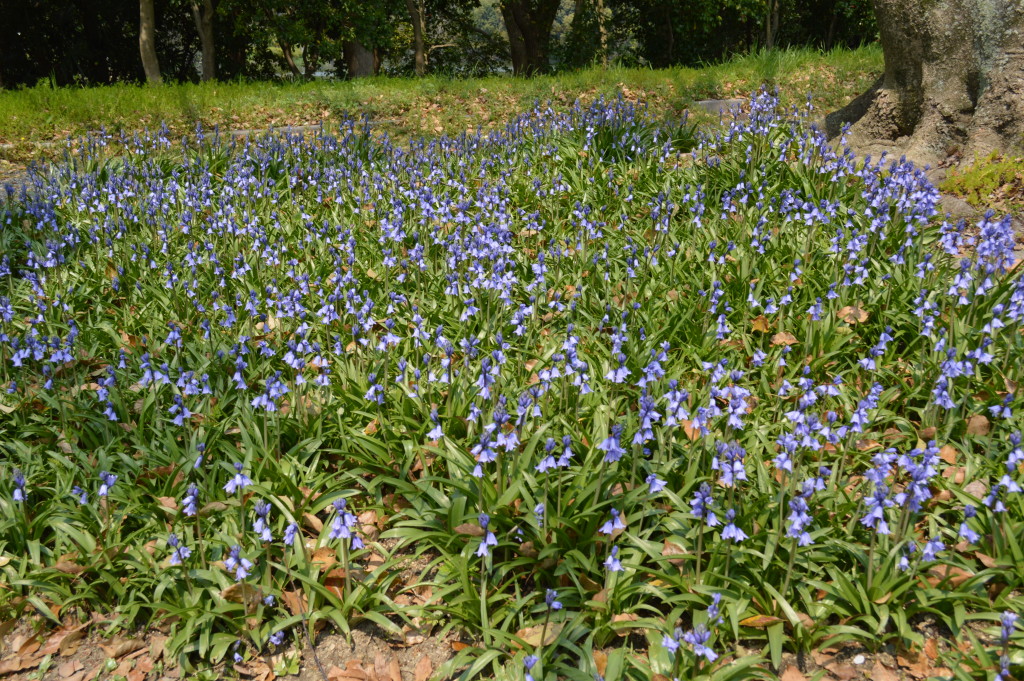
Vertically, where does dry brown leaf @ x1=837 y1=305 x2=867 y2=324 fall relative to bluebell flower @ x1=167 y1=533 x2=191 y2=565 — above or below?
above

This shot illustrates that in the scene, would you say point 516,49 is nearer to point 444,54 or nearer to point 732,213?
point 444,54

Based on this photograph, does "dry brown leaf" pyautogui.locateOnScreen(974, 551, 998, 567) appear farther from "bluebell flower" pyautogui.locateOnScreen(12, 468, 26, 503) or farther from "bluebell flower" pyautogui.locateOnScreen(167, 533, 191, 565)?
"bluebell flower" pyautogui.locateOnScreen(12, 468, 26, 503)

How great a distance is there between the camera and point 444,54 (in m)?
27.8

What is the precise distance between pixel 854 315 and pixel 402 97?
7.87m

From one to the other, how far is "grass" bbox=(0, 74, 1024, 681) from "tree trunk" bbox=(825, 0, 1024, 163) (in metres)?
1.13

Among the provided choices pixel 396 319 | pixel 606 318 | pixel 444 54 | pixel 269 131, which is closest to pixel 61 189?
pixel 269 131

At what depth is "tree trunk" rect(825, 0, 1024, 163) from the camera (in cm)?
A: 645

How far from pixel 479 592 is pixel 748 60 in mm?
11536

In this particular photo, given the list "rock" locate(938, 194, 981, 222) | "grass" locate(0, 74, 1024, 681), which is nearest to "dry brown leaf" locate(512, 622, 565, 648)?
"grass" locate(0, 74, 1024, 681)

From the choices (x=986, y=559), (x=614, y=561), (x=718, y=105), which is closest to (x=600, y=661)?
(x=614, y=561)

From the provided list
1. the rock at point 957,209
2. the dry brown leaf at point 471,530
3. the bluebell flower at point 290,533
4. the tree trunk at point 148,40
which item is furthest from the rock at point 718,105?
the tree trunk at point 148,40

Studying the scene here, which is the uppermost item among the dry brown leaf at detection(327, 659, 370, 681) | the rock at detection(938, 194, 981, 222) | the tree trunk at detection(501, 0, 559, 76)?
the tree trunk at detection(501, 0, 559, 76)

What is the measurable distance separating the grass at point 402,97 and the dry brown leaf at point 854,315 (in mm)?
6430

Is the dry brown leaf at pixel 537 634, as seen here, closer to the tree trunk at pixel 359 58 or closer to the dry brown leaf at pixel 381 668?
the dry brown leaf at pixel 381 668
